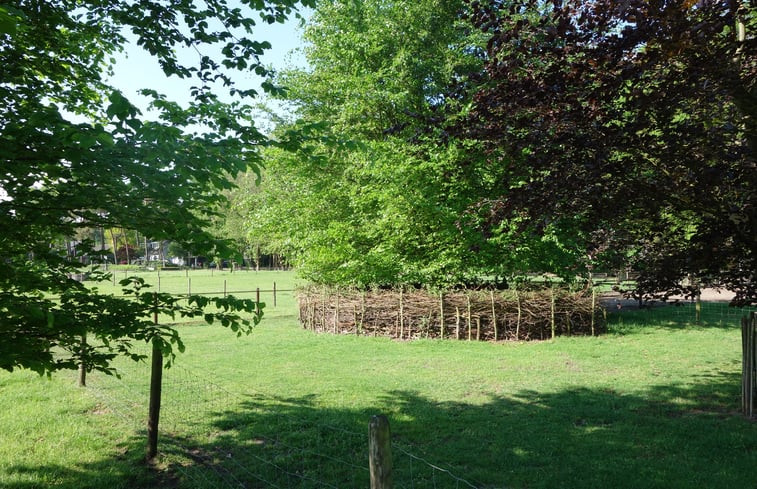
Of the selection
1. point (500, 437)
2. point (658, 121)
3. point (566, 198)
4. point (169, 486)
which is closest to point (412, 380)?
point (500, 437)

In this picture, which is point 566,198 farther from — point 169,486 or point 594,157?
point 169,486

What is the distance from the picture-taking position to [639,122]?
4.53 m

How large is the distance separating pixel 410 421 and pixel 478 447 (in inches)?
51.6

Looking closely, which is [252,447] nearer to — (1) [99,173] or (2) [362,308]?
(1) [99,173]

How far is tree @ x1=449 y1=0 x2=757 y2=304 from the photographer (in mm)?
4211

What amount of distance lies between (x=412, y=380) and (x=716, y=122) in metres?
6.80

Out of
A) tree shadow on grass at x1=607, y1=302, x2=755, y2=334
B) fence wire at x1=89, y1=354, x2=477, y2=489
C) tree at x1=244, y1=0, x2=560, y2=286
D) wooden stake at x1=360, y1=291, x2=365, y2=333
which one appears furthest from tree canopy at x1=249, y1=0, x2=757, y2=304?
tree shadow on grass at x1=607, y1=302, x2=755, y2=334

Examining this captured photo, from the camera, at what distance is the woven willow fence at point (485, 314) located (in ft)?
48.3

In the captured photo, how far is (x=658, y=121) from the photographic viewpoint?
15.3 feet

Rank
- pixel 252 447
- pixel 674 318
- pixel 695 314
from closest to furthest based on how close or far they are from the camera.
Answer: pixel 252 447, pixel 674 318, pixel 695 314

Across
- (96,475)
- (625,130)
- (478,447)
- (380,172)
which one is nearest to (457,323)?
(380,172)

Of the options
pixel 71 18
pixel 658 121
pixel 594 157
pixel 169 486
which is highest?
pixel 71 18

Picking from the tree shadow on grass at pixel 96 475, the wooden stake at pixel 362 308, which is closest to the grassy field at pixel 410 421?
the tree shadow on grass at pixel 96 475

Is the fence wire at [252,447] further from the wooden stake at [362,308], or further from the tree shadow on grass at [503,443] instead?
the wooden stake at [362,308]
